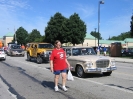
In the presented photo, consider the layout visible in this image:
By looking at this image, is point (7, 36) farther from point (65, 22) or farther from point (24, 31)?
point (65, 22)

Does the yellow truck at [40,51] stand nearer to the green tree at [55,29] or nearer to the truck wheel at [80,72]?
the truck wheel at [80,72]

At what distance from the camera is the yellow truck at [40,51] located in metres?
20.8

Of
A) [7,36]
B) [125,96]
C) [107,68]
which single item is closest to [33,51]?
[107,68]

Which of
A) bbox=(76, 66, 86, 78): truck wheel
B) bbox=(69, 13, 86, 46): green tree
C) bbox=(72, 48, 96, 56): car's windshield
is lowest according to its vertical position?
bbox=(76, 66, 86, 78): truck wheel

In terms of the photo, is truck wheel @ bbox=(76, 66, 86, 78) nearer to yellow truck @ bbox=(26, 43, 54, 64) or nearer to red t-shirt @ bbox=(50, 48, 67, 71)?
red t-shirt @ bbox=(50, 48, 67, 71)

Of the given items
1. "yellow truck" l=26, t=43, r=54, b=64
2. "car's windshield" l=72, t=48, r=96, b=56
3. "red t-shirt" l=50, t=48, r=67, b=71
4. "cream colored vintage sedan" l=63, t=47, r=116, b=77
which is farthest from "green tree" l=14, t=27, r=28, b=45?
"red t-shirt" l=50, t=48, r=67, b=71

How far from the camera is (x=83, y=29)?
64438mm

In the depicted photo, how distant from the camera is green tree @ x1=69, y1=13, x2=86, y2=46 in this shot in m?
62.3

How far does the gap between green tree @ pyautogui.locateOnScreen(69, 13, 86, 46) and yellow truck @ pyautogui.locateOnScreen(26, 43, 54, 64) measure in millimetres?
38813

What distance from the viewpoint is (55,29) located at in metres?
64.8

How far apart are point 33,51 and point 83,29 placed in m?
42.7

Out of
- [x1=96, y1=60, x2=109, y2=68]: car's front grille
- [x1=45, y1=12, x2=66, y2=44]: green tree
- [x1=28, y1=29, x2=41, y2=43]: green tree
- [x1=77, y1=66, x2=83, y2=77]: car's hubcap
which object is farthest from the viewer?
[x1=28, y1=29, x2=41, y2=43]: green tree

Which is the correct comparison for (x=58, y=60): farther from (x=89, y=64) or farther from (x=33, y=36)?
(x=33, y=36)

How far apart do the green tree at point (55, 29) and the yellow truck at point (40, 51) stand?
4010 centimetres
